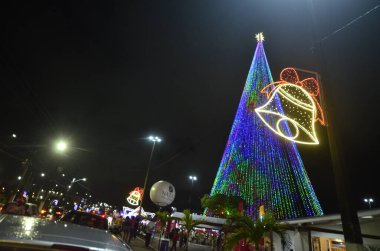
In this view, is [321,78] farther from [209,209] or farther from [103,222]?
[209,209]

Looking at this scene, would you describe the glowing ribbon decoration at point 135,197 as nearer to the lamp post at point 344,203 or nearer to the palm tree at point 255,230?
the palm tree at point 255,230

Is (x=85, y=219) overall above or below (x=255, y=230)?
below

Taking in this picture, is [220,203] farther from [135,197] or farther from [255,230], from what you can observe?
[255,230]

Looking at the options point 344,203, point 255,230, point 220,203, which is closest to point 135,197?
point 220,203

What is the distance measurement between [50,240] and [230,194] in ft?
138

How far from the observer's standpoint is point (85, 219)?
301 inches

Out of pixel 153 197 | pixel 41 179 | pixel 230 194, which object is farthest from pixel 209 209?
pixel 41 179

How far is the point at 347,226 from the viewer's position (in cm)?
595

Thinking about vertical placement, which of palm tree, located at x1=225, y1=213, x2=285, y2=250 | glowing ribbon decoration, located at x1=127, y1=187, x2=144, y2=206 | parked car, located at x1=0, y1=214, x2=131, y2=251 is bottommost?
parked car, located at x1=0, y1=214, x2=131, y2=251

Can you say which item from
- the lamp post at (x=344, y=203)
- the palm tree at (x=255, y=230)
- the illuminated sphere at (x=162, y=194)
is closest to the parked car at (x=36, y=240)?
the lamp post at (x=344, y=203)

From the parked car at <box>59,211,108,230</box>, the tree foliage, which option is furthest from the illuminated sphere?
the tree foliage

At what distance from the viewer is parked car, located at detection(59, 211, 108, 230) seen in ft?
24.5

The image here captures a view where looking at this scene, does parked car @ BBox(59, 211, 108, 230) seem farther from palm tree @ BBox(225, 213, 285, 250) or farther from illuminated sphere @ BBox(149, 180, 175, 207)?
illuminated sphere @ BBox(149, 180, 175, 207)

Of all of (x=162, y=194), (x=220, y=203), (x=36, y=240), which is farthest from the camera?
(x=220, y=203)
